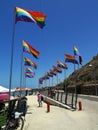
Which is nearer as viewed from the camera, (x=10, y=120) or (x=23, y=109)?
(x=10, y=120)

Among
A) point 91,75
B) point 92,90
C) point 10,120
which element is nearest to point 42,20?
point 10,120

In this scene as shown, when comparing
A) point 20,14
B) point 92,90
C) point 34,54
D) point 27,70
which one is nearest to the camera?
point 20,14

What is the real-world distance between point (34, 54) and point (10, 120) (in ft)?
38.4

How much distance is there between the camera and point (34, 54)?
77.3 feet

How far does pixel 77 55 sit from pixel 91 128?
22.4 m

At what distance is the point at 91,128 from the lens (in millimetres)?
13766

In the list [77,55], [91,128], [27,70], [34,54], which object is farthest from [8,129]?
[27,70]

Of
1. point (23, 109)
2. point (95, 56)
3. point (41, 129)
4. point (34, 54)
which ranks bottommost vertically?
point (41, 129)

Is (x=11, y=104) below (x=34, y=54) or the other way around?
below

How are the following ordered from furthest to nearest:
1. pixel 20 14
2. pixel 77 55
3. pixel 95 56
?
1. pixel 95 56
2. pixel 77 55
3. pixel 20 14

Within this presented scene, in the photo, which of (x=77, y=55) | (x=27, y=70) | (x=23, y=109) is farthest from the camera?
(x=27, y=70)

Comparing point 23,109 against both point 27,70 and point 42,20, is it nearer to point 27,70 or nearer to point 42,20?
point 42,20

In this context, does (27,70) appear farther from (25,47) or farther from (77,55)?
(25,47)

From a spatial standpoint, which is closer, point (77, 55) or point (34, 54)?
point (34, 54)
